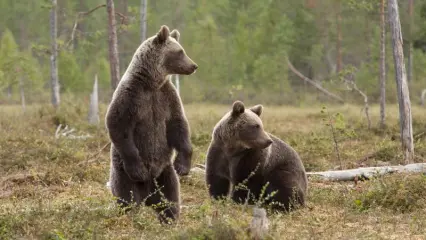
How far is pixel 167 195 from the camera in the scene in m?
7.21

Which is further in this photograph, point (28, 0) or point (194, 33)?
point (28, 0)

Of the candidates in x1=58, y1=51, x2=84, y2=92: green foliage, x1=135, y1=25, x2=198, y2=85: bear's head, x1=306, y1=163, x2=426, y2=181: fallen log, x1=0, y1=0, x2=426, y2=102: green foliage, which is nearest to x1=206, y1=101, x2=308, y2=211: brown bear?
x1=135, y1=25, x2=198, y2=85: bear's head

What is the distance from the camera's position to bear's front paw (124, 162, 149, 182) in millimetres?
6832

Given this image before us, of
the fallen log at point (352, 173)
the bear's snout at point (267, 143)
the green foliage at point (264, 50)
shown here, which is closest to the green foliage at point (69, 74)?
the green foliage at point (264, 50)

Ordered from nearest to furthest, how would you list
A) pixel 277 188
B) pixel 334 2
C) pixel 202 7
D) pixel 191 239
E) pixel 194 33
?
pixel 191 239 → pixel 277 188 → pixel 334 2 → pixel 194 33 → pixel 202 7

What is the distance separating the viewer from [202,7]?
4653 cm

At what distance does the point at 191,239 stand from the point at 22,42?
50.7 m

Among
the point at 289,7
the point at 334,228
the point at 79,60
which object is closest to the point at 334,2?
the point at 289,7

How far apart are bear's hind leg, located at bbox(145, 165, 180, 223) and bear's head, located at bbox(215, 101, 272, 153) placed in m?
1.38

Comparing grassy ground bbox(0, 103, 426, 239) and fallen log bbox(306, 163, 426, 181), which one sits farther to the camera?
fallen log bbox(306, 163, 426, 181)

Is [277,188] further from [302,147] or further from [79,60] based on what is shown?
[79,60]

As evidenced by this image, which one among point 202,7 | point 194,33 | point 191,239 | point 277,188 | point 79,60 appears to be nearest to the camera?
point 191,239

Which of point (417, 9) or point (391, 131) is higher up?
point (417, 9)

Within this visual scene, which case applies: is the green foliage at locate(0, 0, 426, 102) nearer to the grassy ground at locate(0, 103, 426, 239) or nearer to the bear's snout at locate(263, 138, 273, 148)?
the grassy ground at locate(0, 103, 426, 239)
